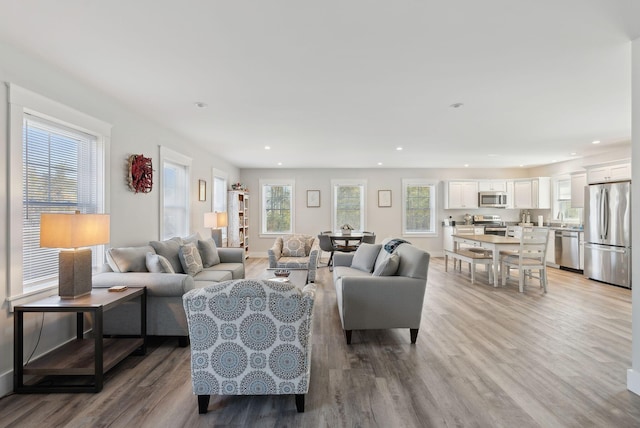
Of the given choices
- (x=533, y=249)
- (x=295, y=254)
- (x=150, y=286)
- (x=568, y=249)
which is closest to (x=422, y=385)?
(x=150, y=286)

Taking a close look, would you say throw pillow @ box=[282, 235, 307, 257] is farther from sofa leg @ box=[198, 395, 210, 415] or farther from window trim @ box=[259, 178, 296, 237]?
sofa leg @ box=[198, 395, 210, 415]

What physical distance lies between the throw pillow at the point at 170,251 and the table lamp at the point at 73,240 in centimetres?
120

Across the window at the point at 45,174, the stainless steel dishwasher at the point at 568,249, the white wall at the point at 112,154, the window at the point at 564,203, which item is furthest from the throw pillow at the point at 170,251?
the window at the point at 564,203

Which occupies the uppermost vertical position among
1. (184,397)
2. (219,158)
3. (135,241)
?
(219,158)

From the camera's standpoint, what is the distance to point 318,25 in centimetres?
216

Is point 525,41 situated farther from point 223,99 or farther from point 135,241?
point 135,241

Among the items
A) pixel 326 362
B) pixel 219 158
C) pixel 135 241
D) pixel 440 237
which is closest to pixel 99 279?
pixel 135 241

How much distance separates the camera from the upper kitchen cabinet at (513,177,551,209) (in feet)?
26.9

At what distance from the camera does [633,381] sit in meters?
2.35

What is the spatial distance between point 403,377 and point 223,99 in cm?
318

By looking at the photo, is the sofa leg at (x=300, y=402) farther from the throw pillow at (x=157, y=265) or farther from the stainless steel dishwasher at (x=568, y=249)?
the stainless steel dishwasher at (x=568, y=249)

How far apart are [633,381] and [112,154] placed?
5.06 metres

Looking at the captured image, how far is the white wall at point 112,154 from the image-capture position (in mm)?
2391

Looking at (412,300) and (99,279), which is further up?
(99,279)
